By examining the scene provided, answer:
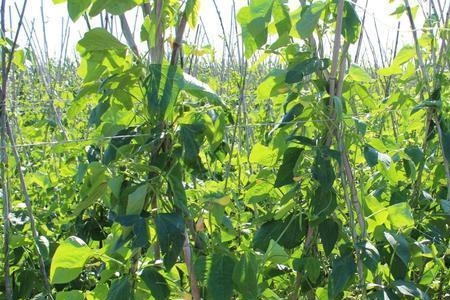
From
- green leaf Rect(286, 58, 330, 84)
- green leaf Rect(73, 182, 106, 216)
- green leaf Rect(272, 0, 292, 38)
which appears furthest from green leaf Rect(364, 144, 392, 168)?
green leaf Rect(73, 182, 106, 216)

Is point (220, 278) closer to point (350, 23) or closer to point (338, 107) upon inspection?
point (338, 107)

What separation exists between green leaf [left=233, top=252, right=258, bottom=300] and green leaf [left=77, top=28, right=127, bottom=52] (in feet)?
1.57

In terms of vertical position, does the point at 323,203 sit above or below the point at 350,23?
below

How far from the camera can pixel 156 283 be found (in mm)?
1214

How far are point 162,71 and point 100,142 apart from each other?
279mm

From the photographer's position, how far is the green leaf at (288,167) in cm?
137

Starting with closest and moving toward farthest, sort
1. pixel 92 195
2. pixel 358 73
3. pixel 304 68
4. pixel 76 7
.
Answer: pixel 76 7
pixel 92 195
pixel 304 68
pixel 358 73

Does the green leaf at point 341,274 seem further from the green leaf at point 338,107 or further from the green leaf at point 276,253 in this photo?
the green leaf at point 338,107

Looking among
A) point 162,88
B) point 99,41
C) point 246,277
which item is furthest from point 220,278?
point 99,41

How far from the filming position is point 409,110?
1.75 meters

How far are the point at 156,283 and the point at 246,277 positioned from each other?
0.58ft

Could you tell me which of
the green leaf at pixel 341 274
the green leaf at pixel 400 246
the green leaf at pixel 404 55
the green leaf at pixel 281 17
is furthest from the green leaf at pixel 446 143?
the green leaf at pixel 281 17

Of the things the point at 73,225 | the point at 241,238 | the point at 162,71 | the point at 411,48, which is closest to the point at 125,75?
the point at 162,71

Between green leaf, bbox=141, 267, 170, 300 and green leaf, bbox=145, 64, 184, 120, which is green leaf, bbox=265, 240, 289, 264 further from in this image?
green leaf, bbox=145, 64, 184, 120
